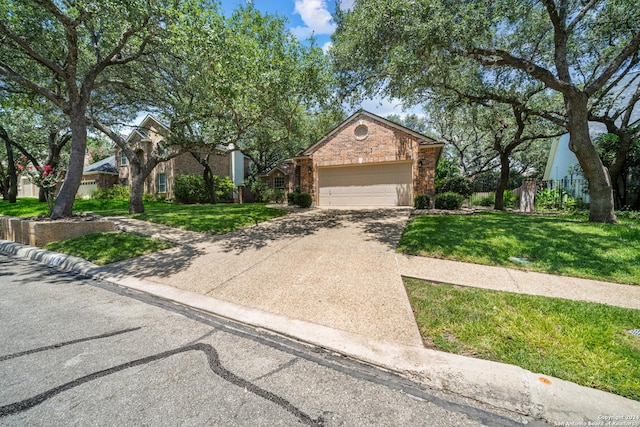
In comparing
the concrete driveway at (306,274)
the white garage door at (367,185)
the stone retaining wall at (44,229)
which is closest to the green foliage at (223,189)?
the white garage door at (367,185)

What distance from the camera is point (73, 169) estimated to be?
8266mm

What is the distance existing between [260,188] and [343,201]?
375 inches

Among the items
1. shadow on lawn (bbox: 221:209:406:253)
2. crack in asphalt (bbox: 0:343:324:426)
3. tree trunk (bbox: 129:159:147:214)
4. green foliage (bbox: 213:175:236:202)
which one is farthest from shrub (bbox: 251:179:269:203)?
crack in asphalt (bbox: 0:343:324:426)

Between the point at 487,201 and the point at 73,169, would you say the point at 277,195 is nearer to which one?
the point at 73,169

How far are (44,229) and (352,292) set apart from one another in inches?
336

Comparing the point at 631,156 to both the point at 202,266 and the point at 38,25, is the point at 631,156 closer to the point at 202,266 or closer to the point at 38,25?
the point at 202,266

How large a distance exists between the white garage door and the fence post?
6098 mm

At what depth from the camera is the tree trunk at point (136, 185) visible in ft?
38.0

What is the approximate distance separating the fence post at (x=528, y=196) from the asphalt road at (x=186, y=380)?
14.9m

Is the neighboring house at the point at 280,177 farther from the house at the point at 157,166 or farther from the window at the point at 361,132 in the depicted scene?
the window at the point at 361,132

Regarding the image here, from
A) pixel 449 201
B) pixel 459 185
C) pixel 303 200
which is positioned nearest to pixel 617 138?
pixel 459 185

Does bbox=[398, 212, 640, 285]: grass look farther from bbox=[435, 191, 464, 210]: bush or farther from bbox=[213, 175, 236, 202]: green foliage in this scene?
bbox=[213, 175, 236, 202]: green foliage

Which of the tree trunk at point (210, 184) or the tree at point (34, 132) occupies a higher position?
the tree at point (34, 132)

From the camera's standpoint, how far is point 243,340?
2.88m
